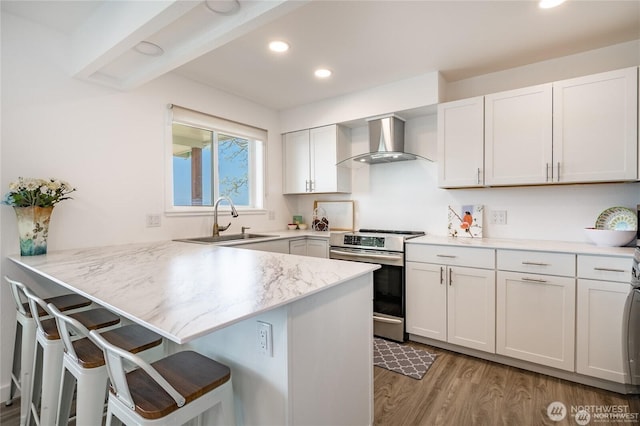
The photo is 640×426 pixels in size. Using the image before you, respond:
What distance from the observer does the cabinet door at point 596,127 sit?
83.8 inches

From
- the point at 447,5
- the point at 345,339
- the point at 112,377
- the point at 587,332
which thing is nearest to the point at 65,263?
the point at 112,377

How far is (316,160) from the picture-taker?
12.2ft

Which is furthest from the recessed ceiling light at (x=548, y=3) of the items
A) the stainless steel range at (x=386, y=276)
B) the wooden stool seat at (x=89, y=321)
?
the wooden stool seat at (x=89, y=321)

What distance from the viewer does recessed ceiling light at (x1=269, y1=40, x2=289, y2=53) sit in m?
2.31

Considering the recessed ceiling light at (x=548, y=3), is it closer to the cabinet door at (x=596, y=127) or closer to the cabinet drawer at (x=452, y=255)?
the cabinet door at (x=596, y=127)

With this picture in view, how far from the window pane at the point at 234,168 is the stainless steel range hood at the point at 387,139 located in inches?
56.1

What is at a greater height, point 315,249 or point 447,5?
point 447,5

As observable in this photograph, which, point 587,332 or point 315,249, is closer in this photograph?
point 587,332

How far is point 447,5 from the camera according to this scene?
192cm

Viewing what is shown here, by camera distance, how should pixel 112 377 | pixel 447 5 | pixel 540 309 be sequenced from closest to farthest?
1. pixel 112 377
2. pixel 447 5
3. pixel 540 309

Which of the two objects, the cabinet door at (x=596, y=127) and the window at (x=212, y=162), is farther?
the window at (x=212, y=162)

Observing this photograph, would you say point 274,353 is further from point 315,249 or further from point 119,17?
point 315,249

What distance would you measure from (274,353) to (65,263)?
4.58ft

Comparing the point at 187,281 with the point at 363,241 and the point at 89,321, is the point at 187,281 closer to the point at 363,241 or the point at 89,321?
the point at 89,321
